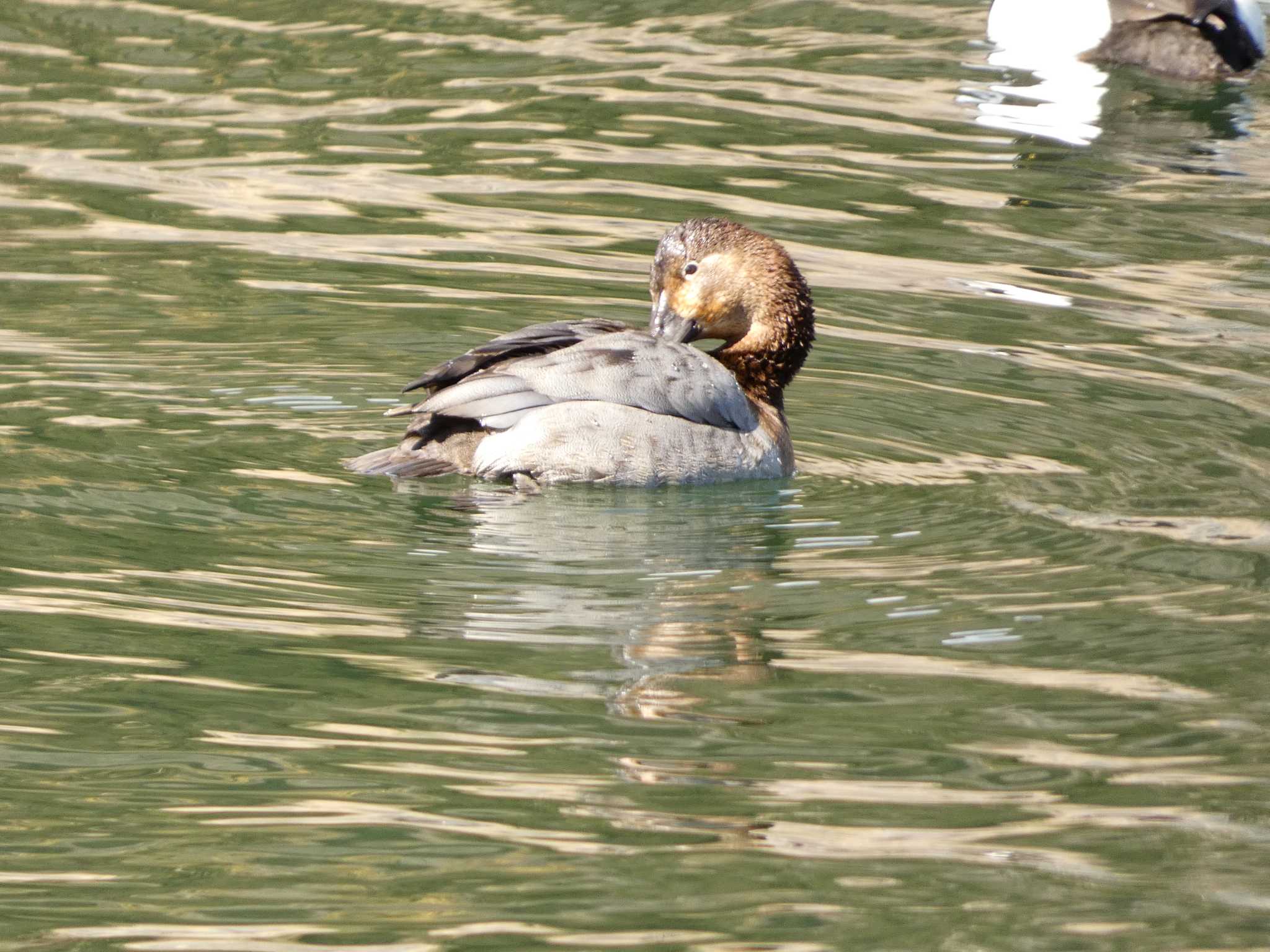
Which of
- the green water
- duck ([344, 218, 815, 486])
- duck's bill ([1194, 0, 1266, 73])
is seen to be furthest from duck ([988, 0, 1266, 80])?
duck ([344, 218, 815, 486])

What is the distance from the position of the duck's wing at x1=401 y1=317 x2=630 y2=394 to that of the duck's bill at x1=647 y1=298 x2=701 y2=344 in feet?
2.34

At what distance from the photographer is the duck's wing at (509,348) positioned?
7059mm

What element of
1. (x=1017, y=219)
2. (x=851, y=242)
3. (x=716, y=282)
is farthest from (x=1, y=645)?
(x=1017, y=219)

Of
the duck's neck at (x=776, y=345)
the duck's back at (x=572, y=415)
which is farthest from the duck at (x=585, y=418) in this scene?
the duck's neck at (x=776, y=345)

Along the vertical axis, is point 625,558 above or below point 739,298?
below

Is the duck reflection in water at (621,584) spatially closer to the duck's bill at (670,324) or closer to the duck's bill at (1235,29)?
the duck's bill at (670,324)

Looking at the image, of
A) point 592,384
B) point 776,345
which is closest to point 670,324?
point 776,345

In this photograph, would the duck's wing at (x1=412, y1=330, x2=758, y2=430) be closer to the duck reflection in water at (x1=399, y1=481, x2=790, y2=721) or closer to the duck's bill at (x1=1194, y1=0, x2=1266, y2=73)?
the duck reflection in water at (x1=399, y1=481, x2=790, y2=721)

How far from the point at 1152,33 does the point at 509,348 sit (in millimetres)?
8492

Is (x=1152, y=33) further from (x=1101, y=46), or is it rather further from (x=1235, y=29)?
(x=1235, y=29)

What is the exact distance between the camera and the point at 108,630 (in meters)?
5.73

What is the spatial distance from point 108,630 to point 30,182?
21.2 ft

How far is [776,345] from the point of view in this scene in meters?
8.01

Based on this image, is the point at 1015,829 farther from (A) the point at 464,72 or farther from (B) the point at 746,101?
(A) the point at 464,72
